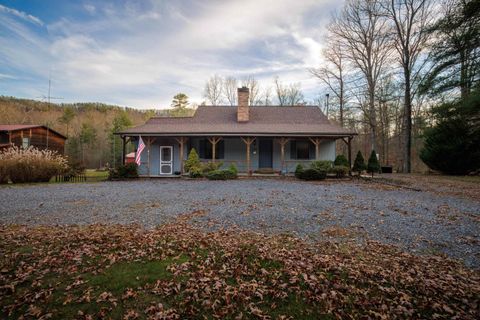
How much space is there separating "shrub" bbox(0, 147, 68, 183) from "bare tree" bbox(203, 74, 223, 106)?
2255 cm

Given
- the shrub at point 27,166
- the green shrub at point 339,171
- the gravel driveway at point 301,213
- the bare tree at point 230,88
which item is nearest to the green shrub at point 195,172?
the gravel driveway at point 301,213

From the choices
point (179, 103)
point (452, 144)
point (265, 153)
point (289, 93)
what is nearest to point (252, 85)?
point (289, 93)

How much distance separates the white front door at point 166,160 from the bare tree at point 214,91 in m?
18.2

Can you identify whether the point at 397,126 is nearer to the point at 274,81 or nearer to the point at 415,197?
the point at 274,81

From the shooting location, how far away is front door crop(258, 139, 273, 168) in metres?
17.5

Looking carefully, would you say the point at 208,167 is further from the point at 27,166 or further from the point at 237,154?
the point at 27,166

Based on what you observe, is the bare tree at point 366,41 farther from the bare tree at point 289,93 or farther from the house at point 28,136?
the house at point 28,136

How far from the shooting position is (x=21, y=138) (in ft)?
85.1

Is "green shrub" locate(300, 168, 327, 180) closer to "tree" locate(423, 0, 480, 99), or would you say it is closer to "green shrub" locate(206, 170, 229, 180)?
"green shrub" locate(206, 170, 229, 180)

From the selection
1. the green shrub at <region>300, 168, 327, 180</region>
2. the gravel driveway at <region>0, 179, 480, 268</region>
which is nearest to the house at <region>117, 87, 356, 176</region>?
the green shrub at <region>300, 168, 327, 180</region>

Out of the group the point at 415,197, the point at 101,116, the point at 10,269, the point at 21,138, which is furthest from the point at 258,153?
the point at 101,116

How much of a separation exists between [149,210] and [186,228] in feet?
7.58

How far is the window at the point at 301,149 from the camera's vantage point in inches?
691

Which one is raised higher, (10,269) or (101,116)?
(101,116)
